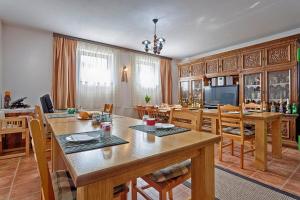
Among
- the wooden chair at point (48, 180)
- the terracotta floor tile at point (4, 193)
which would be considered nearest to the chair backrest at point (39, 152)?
the wooden chair at point (48, 180)

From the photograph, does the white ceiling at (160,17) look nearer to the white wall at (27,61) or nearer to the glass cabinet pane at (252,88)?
the white wall at (27,61)

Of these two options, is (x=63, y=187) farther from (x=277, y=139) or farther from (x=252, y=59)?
(x=252, y=59)

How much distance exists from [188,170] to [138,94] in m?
3.96

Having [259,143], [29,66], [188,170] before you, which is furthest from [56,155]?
[29,66]

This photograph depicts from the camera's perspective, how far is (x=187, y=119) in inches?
63.9

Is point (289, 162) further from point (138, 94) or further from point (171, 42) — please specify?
point (138, 94)

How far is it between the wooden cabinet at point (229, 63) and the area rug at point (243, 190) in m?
2.75

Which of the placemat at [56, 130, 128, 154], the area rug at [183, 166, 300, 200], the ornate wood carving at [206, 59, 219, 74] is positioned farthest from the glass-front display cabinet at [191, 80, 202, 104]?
the placemat at [56, 130, 128, 154]

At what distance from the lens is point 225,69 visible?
167 inches

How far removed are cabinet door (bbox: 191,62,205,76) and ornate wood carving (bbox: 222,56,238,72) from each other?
644 millimetres

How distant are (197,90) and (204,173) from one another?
13.9ft

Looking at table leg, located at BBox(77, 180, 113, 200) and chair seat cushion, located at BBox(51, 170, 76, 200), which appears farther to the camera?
chair seat cushion, located at BBox(51, 170, 76, 200)

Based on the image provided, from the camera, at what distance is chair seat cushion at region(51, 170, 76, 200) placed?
928 millimetres

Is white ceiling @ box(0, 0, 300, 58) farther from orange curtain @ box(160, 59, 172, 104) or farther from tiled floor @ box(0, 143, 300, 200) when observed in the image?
tiled floor @ box(0, 143, 300, 200)
